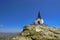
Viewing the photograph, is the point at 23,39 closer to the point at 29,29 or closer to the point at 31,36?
the point at 31,36

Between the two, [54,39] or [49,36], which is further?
[49,36]

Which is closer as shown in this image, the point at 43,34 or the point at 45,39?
the point at 45,39

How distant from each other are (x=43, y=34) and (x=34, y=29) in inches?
661

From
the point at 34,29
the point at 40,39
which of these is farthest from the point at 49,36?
the point at 34,29

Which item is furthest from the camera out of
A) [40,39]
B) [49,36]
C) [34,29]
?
[34,29]

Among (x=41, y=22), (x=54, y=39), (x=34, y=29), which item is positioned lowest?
(x=54, y=39)

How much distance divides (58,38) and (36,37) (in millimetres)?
16693

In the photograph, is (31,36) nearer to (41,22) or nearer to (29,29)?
(29,29)

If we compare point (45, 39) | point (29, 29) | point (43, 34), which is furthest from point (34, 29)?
point (45, 39)

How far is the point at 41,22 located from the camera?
19738 cm

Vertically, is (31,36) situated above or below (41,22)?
below

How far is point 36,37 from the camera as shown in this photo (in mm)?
104125

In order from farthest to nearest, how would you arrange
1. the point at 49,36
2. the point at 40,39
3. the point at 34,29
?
1. the point at 34,29
2. the point at 49,36
3. the point at 40,39

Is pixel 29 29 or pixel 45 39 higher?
pixel 29 29
